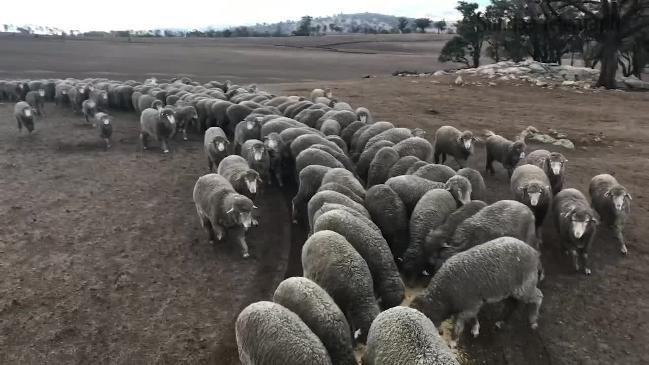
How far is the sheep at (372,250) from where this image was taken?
6711 mm

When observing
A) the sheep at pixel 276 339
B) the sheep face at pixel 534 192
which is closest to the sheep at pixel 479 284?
the sheep at pixel 276 339

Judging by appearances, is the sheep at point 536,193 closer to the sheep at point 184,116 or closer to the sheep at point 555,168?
the sheep at point 555,168

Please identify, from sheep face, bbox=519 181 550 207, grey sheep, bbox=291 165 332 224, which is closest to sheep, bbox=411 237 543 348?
sheep face, bbox=519 181 550 207

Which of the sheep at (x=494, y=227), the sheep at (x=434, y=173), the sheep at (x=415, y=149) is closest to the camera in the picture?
the sheep at (x=494, y=227)

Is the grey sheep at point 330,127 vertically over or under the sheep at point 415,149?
over

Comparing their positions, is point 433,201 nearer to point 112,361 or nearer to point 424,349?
point 424,349

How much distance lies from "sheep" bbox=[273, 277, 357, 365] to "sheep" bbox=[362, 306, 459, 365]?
306 millimetres

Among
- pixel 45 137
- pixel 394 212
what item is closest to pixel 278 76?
pixel 45 137

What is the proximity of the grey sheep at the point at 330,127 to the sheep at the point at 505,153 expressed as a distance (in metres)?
4.17

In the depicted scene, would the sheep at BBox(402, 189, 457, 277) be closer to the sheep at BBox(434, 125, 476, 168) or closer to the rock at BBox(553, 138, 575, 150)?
the sheep at BBox(434, 125, 476, 168)

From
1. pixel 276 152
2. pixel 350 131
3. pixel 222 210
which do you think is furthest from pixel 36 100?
pixel 222 210

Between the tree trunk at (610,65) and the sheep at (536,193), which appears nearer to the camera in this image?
the sheep at (536,193)

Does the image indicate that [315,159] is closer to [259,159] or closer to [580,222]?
[259,159]

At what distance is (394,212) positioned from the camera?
8.30 metres
